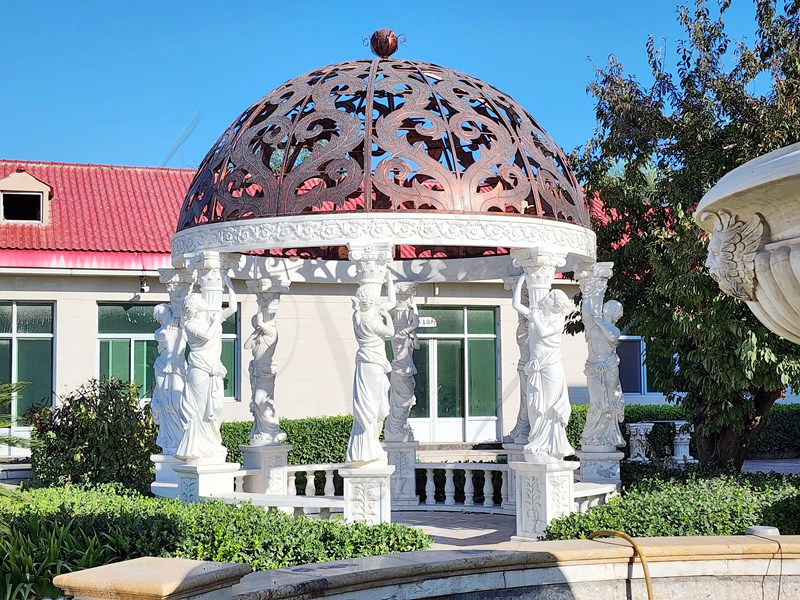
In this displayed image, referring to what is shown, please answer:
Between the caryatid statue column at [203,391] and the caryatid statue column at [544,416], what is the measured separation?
3336mm

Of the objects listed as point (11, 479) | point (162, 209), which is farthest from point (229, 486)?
point (162, 209)

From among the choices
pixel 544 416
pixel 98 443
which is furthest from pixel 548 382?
pixel 98 443

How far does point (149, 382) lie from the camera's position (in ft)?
74.2

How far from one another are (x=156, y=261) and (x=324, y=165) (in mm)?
11620

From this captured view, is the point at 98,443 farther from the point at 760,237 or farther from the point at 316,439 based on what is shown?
the point at 760,237

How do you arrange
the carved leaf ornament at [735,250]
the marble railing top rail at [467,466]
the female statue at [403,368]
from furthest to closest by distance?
the female statue at [403,368] → the marble railing top rail at [467,466] → the carved leaf ornament at [735,250]

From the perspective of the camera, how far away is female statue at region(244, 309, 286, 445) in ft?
45.7

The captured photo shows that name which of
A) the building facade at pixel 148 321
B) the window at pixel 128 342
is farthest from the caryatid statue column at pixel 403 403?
the window at pixel 128 342

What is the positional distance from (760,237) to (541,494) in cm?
650

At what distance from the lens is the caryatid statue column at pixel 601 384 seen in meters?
12.8

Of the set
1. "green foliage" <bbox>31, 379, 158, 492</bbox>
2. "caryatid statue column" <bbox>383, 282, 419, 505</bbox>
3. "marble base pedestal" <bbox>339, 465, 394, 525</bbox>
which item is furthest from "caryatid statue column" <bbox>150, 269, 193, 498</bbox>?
"caryatid statue column" <bbox>383, 282, 419, 505</bbox>

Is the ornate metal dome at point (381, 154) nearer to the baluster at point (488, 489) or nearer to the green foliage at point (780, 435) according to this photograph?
the baluster at point (488, 489)

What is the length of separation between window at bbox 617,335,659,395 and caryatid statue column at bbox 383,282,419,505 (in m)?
13.0

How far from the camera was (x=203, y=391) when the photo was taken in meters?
11.4
